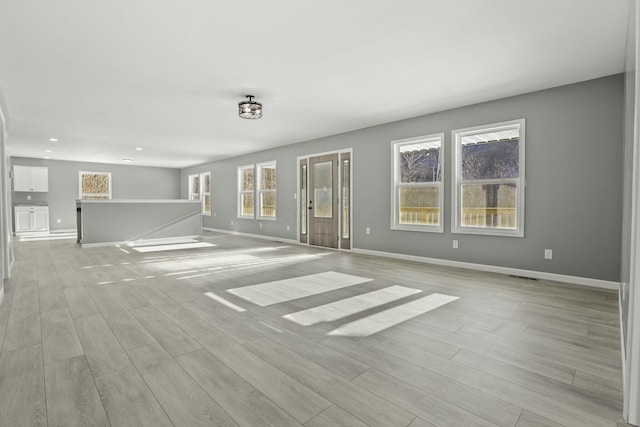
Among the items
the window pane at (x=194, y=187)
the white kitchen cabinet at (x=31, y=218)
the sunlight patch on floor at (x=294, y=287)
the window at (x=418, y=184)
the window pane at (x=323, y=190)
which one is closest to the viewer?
the sunlight patch on floor at (x=294, y=287)

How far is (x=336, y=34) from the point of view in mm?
2848

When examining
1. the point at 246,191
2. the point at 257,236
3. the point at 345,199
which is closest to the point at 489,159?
the point at 345,199

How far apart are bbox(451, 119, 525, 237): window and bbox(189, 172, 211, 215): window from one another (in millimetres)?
8598

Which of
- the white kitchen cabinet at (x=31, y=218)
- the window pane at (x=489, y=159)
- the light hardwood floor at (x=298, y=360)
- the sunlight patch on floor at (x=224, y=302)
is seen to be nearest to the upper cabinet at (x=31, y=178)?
the white kitchen cabinet at (x=31, y=218)

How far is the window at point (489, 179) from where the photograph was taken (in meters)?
4.37

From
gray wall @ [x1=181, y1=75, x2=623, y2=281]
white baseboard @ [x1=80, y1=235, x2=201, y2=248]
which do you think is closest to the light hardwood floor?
gray wall @ [x1=181, y1=75, x2=623, y2=281]

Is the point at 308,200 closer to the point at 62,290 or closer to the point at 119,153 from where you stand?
the point at 62,290

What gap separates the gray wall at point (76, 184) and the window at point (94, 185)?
13 centimetres

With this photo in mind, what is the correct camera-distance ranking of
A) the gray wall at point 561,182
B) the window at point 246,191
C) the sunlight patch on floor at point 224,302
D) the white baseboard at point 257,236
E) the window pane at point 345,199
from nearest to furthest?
the sunlight patch on floor at point 224,302 → the gray wall at point 561,182 → the window pane at point 345,199 → the white baseboard at point 257,236 → the window at point 246,191

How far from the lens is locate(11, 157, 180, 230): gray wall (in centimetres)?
1048

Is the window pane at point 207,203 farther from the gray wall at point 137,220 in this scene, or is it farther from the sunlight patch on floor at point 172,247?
the sunlight patch on floor at point 172,247

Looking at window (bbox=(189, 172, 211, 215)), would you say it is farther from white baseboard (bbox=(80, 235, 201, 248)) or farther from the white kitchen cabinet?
the white kitchen cabinet

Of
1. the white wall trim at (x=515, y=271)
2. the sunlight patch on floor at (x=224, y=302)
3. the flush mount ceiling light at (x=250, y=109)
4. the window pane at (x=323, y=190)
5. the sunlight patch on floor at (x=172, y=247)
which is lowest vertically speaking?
the sunlight patch on floor at (x=224, y=302)

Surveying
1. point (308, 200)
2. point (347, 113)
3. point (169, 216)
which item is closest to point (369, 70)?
point (347, 113)
